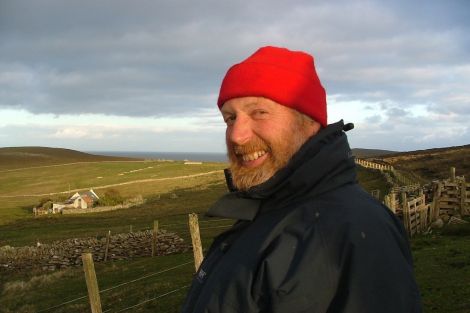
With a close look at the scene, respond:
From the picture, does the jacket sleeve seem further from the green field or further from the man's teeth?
the green field

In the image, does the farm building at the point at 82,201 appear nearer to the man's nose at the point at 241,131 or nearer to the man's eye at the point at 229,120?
the man's eye at the point at 229,120

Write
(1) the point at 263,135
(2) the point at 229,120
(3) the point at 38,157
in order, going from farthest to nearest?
(3) the point at 38,157 → (2) the point at 229,120 → (1) the point at 263,135

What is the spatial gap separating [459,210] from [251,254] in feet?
70.3

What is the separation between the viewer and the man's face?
2133mm

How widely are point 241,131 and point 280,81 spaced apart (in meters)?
0.31

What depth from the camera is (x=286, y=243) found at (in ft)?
5.85

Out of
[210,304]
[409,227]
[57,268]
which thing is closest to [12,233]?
[57,268]

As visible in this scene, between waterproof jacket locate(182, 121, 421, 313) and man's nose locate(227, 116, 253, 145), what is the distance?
26cm

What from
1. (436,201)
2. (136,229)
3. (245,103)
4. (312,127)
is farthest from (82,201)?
(312,127)

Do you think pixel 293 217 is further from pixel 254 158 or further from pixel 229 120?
pixel 229 120

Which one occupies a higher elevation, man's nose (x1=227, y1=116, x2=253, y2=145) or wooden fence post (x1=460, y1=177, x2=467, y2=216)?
man's nose (x1=227, y1=116, x2=253, y2=145)

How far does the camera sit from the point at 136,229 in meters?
37.9

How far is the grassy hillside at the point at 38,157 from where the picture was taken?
124938mm

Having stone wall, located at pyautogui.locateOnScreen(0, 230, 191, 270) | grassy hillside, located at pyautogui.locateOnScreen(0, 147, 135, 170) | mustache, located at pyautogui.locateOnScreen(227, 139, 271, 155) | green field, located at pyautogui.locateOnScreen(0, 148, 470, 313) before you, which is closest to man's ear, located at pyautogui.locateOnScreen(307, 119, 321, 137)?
mustache, located at pyautogui.locateOnScreen(227, 139, 271, 155)
